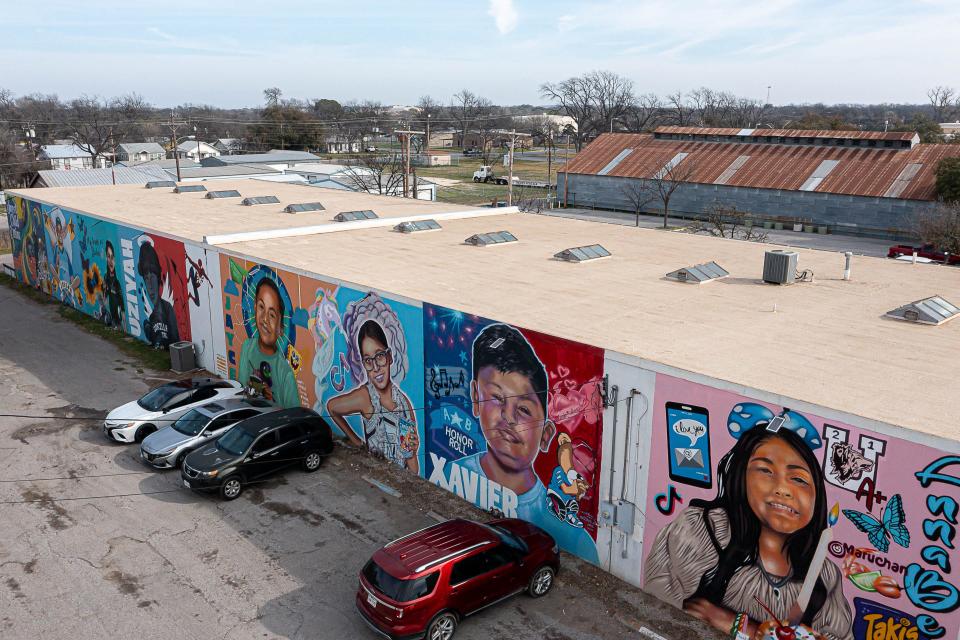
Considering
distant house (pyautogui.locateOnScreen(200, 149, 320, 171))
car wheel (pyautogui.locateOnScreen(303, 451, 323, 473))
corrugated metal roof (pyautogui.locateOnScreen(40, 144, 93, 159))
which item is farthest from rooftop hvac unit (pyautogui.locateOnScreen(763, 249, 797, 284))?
corrugated metal roof (pyautogui.locateOnScreen(40, 144, 93, 159))

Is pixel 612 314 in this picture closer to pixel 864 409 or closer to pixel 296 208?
pixel 864 409

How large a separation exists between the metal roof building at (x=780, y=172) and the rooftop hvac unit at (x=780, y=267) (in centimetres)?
3917

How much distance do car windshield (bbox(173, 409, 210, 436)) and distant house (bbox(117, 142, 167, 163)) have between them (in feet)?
307

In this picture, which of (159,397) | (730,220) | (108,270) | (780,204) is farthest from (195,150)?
(159,397)

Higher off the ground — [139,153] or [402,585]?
[139,153]

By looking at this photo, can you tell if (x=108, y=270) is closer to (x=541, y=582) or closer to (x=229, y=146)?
(x=541, y=582)

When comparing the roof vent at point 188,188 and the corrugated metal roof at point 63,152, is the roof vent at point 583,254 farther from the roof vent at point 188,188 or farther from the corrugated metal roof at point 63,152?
the corrugated metal roof at point 63,152

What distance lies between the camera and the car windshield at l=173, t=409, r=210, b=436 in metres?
18.6

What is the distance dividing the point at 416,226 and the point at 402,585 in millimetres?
16908

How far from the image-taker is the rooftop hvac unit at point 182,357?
2461cm

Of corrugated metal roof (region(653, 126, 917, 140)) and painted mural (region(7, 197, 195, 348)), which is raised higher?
corrugated metal roof (region(653, 126, 917, 140))

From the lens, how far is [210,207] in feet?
110

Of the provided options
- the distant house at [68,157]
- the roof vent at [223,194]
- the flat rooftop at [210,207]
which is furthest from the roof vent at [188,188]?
the distant house at [68,157]

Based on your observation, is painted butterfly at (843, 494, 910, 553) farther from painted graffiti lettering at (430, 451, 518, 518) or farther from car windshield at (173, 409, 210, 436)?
car windshield at (173, 409, 210, 436)
